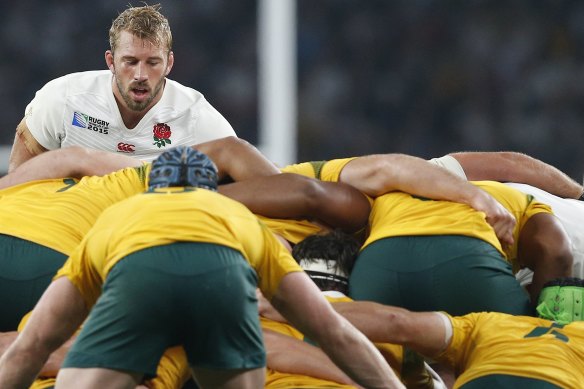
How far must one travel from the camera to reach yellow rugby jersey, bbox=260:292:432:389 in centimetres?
305

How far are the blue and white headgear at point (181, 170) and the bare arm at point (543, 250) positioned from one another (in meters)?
1.46

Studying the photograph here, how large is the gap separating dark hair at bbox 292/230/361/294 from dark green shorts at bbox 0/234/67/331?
29.5 inches

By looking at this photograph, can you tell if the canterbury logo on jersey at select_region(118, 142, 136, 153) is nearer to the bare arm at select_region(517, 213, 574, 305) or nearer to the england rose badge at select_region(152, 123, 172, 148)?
the england rose badge at select_region(152, 123, 172, 148)

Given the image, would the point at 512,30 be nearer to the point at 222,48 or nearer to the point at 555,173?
the point at 222,48

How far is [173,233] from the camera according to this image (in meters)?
2.56

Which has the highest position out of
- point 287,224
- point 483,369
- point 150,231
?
point 150,231

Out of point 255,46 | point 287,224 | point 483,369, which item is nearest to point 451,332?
point 483,369

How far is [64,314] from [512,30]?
5027mm

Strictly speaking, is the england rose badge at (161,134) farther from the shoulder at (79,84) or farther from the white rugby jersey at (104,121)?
the shoulder at (79,84)

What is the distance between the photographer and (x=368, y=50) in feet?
23.3

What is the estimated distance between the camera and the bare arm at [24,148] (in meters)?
4.84

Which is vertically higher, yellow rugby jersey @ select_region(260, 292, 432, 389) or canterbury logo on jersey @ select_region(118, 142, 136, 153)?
canterbury logo on jersey @ select_region(118, 142, 136, 153)

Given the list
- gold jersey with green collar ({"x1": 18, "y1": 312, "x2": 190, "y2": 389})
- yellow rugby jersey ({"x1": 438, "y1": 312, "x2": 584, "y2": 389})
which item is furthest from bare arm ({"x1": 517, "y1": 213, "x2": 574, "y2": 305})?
gold jersey with green collar ({"x1": 18, "y1": 312, "x2": 190, "y2": 389})

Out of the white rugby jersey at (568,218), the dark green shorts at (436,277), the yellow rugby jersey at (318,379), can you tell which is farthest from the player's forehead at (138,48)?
the yellow rugby jersey at (318,379)
